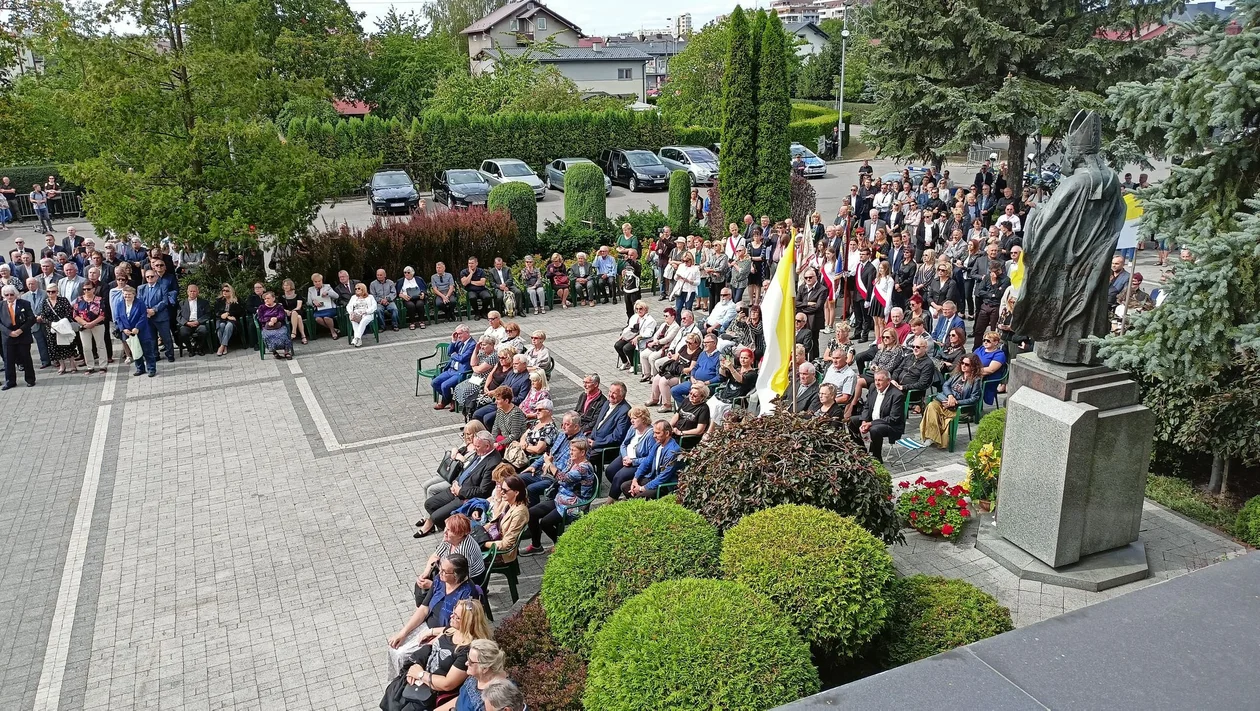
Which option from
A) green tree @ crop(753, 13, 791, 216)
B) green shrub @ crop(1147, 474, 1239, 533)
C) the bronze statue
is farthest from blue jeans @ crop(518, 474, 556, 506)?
green tree @ crop(753, 13, 791, 216)

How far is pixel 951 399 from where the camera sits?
11023 millimetres

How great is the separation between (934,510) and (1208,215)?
3433 mm

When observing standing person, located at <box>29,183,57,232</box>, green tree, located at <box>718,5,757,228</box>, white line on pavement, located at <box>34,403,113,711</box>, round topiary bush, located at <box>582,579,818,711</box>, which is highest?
green tree, located at <box>718,5,757,228</box>

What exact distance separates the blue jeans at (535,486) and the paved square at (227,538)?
67 centimetres

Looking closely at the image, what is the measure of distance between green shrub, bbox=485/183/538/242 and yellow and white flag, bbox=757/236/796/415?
12.1m

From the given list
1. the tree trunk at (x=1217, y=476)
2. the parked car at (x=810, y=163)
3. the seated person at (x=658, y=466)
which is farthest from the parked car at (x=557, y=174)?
the tree trunk at (x=1217, y=476)

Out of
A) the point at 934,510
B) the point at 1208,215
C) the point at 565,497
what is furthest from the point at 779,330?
the point at 1208,215

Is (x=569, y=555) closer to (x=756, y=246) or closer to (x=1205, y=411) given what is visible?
(x=1205, y=411)

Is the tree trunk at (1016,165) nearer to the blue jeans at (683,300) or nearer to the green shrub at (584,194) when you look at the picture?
the green shrub at (584,194)

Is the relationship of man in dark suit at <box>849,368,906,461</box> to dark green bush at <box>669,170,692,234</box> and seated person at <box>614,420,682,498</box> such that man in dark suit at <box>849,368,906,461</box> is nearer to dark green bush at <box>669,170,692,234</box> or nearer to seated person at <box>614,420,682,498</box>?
seated person at <box>614,420,682,498</box>

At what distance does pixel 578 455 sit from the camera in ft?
A: 30.2

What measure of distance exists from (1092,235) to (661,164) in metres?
30.0

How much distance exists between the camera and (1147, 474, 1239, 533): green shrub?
880 cm

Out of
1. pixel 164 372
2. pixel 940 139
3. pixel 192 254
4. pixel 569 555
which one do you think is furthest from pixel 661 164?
pixel 569 555
